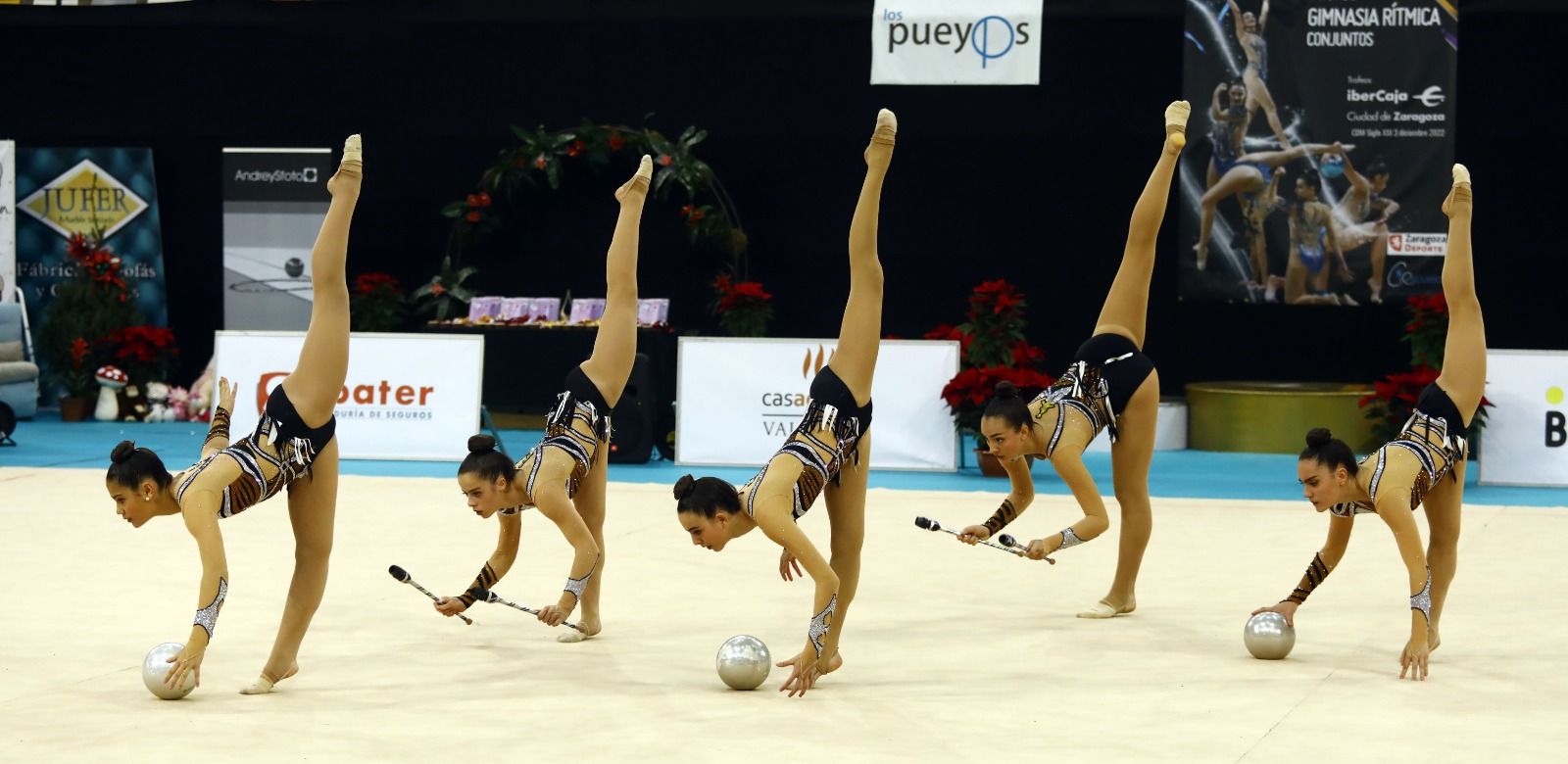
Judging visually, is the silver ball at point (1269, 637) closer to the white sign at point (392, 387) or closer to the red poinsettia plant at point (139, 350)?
the white sign at point (392, 387)

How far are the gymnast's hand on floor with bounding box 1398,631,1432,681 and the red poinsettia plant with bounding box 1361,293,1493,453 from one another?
19.3 ft

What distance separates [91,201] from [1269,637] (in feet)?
43.2

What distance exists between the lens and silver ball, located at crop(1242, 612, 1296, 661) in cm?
613

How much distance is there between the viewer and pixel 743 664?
5.60 meters

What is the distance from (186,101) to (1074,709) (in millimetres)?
13061

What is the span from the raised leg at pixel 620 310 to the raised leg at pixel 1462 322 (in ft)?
9.81

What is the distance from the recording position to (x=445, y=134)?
1583 cm

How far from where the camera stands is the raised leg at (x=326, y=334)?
552 cm

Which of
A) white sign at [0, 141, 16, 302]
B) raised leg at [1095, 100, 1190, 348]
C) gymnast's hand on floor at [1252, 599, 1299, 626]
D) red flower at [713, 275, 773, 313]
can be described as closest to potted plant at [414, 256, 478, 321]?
red flower at [713, 275, 773, 313]

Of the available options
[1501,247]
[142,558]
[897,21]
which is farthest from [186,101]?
[1501,247]

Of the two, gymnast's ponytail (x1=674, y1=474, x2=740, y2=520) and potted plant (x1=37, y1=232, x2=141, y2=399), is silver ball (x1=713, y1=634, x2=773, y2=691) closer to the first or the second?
gymnast's ponytail (x1=674, y1=474, x2=740, y2=520)

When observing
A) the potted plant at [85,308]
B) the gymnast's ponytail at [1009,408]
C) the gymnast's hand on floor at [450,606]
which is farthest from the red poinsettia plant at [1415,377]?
the potted plant at [85,308]

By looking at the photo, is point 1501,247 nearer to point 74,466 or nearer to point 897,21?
point 897,21

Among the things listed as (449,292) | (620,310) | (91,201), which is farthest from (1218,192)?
(91,201)
